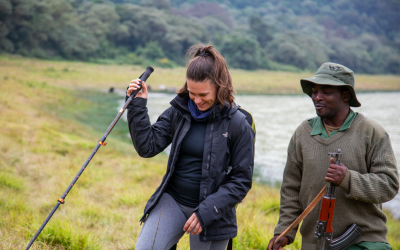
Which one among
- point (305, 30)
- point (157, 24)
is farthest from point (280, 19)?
point (157, 24)

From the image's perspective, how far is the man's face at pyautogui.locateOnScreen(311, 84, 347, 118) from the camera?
265 cm

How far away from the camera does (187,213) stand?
8.39ft

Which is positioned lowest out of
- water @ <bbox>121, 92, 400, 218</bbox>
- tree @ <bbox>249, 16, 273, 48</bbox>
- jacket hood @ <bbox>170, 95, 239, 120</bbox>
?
water @ <bbox>121, 92, 400, 218</bbox>

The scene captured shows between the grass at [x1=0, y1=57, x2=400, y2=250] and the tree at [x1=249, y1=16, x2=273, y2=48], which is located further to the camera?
the tree at [x1=249, y1=16, x2=273, y2=48]

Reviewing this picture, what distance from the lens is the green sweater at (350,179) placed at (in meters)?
2.39

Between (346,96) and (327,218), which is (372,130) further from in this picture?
(327,218)

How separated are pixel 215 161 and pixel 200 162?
143 millimetres

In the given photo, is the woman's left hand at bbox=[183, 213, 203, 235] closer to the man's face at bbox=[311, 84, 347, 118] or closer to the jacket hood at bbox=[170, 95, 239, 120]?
the jacket hood at bbox=[170, 95, 239, 120]

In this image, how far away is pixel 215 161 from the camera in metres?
2.41

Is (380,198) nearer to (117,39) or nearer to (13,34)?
(13,34)

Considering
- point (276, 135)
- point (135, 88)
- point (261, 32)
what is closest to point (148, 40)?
point (261, 32)

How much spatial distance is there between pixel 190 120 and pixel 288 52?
291 feet

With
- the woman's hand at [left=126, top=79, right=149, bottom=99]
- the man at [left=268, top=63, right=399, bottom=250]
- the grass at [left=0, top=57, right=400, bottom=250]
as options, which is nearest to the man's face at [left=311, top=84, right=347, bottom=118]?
the man at [left=268, top=63, right=399, bottom=250]

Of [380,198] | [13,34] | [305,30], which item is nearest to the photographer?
[380,198]
